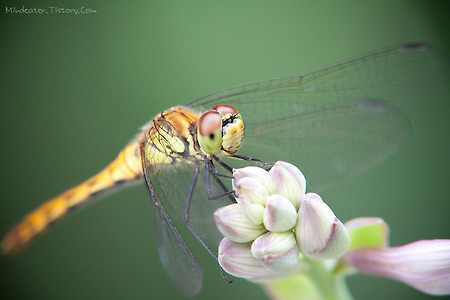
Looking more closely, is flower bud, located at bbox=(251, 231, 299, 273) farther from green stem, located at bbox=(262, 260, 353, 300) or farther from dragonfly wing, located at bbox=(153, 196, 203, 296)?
dragonfly wing, located at bbox=(153, 196, 203, 296)

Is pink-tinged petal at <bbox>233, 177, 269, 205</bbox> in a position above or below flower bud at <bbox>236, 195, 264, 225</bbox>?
above

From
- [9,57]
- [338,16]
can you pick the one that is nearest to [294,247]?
[338,16]

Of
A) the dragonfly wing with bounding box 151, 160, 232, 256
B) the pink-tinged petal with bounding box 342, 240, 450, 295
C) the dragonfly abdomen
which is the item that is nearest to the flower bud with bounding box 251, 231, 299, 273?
the pink-tinged petal with bounding box 342, 240, 450, 295

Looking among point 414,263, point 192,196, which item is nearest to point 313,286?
point 414,263

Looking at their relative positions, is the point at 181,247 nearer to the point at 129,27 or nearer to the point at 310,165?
the point at 310,165

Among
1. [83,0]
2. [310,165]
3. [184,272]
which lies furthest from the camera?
[83,0]
